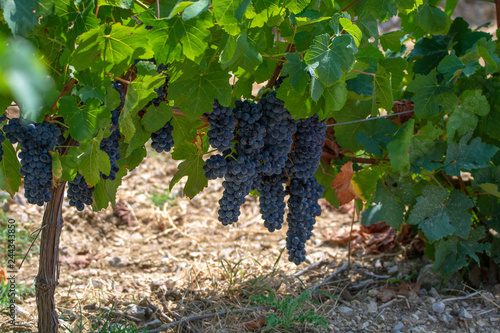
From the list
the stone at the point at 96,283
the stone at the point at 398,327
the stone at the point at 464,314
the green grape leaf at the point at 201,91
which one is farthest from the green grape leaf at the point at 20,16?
the stone at the point at 464,314

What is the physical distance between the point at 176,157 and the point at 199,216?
1838mm

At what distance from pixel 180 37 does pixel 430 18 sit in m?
1.45

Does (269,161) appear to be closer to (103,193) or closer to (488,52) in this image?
(103,193)

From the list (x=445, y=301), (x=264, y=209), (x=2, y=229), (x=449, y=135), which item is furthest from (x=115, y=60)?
(x=2, y=229)

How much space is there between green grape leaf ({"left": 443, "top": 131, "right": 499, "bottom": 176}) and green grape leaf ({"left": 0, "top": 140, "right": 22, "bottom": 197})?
1924 millimetres

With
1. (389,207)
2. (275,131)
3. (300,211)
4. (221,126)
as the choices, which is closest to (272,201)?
Result: (300,211)

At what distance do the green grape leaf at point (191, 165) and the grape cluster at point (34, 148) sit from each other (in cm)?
54

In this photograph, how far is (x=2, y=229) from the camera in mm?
3111

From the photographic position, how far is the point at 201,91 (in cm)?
159

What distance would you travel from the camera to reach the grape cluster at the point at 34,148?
1.52 metres

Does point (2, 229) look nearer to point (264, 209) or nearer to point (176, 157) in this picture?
point (176, 157)

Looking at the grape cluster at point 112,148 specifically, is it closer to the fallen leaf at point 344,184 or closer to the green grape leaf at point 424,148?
the fallen leaf at point 344,184

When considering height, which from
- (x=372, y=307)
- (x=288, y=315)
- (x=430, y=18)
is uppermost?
(x=430, y=18)

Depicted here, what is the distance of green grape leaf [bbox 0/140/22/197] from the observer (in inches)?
66.8
